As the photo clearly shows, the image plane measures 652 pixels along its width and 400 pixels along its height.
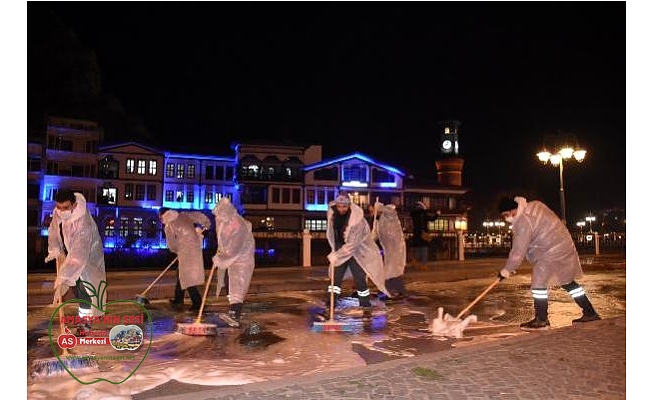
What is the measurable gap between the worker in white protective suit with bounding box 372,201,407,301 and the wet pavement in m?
0.39

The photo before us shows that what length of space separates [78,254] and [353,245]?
13.1 ft

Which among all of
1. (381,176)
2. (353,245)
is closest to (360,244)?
(353,245)

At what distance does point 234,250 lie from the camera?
23.6 ft

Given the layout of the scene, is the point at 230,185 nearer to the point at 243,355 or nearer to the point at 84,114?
the point at 84,114

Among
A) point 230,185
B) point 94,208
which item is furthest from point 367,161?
point 94,208

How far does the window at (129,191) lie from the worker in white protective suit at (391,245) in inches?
1678

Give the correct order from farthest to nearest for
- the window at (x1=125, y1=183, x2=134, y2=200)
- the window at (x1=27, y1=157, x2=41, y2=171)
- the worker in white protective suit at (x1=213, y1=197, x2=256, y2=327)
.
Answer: the window at (x1=125, y1=183, x2=134, y2=200), the window at (x1=27, y1=157, x2=41, y2=171), the worker in white protective suit at (x1=213, y1=197, x2=256, y2=327)

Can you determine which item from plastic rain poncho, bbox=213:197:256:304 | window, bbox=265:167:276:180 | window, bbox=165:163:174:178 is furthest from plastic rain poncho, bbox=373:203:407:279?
window, bbox=165:163:174:178

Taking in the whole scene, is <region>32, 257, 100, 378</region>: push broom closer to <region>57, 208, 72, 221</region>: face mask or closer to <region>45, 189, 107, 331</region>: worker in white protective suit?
<region>45, 189, 107, 331</region>: worker in white protective suit

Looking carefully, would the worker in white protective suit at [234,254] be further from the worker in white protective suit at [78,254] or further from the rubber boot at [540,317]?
the rubber boot at [540,317]

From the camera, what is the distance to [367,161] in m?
49.9

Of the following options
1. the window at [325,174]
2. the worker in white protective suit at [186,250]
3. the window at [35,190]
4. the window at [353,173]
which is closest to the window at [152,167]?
the window at [35,190]

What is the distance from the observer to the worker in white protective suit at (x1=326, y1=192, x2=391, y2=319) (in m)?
7.92

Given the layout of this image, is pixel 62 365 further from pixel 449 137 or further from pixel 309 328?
pixel 449 137
